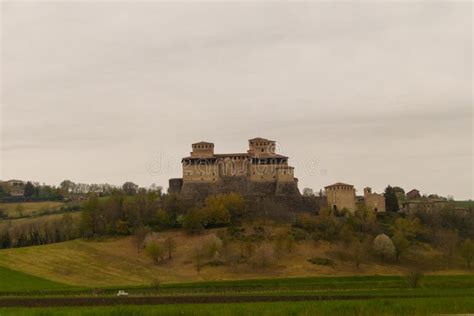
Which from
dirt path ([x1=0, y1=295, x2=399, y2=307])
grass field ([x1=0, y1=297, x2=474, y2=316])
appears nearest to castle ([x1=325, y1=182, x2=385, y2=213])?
dirt path ([x1=0, y1=295, x2=399, y2=307])

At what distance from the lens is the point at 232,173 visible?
118 m

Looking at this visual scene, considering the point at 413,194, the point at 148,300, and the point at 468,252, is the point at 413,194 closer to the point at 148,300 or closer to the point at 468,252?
the point at 468,252

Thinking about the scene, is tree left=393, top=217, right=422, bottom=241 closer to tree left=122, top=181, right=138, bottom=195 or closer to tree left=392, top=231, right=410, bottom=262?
tree left=392, top=231, right=410, bottom=262

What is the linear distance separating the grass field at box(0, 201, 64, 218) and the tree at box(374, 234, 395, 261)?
3409 inches

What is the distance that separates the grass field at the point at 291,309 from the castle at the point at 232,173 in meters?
68.3

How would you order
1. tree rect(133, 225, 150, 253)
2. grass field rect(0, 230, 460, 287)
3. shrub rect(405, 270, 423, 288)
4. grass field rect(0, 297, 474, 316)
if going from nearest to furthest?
grass field rect(0, 297, 474, 316)
shrub rect(405, 270, 423, 288)
grass field rect(0, 230, 460, 287)
tree rect(133, 225, 150, 253)

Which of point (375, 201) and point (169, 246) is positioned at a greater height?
point (375, 201)

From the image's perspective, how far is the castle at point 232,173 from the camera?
383ft

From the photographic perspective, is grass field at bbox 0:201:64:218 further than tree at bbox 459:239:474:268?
Yes

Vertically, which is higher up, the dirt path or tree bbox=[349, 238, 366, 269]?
tree bbox=[349, 238, 366, 269]

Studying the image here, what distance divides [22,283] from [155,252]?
21552 mm

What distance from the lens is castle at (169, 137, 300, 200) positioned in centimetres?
11681

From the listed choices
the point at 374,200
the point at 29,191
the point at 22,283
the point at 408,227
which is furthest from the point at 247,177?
the point at 29,191

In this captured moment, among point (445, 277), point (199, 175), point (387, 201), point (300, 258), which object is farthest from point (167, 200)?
point (445, 277)
